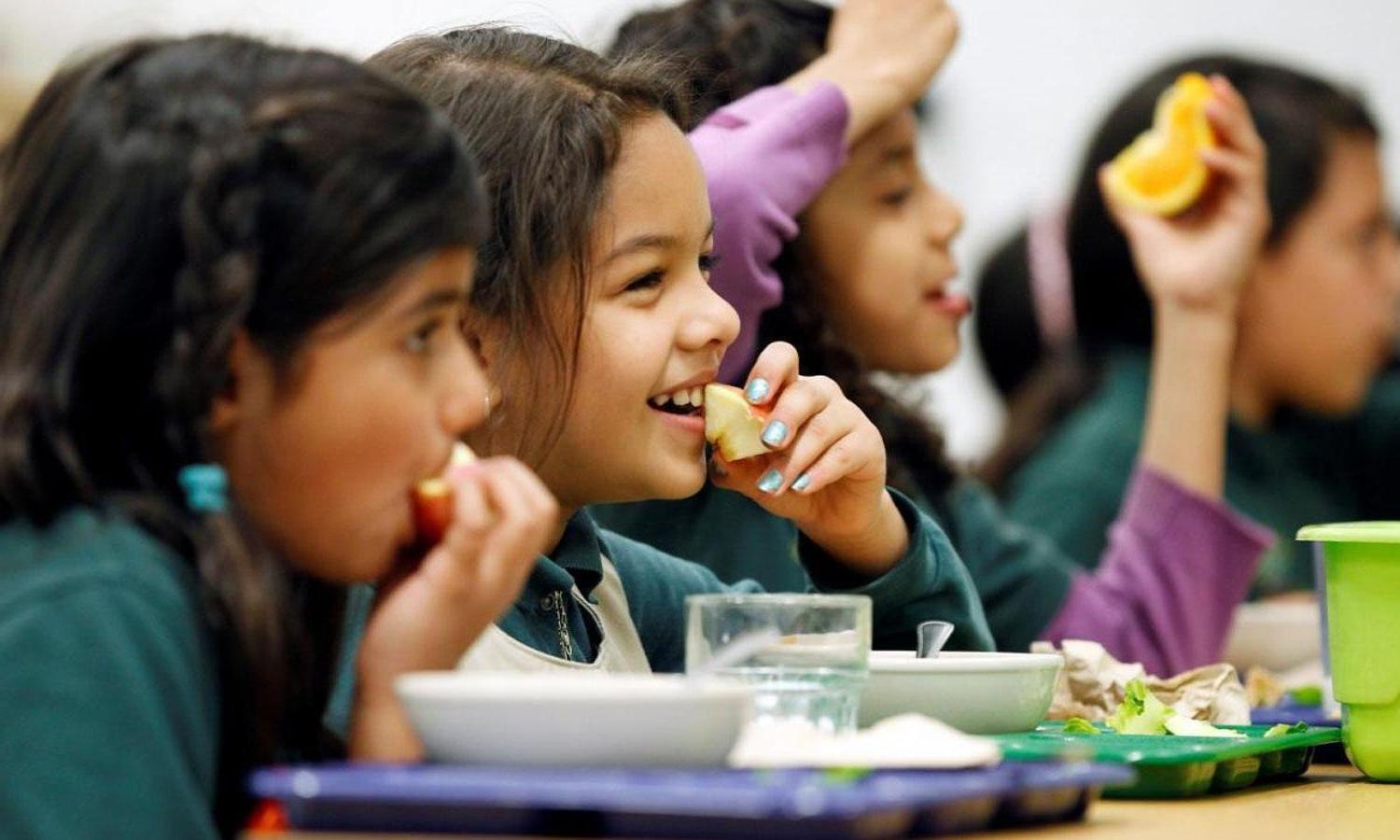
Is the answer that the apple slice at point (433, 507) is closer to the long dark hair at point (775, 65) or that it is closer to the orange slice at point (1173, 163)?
the long dark hair at point (775, 65)

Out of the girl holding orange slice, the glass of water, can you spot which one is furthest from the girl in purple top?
the glass of water

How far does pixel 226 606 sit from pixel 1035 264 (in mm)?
2868

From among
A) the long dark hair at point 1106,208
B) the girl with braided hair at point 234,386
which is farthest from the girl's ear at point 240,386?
the long dark hair at point 1106,208

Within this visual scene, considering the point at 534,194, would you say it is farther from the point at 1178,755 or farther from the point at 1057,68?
the point at 1057,68

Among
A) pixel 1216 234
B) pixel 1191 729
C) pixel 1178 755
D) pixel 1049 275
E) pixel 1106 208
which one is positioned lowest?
pixel 1049 275

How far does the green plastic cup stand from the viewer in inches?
51.1

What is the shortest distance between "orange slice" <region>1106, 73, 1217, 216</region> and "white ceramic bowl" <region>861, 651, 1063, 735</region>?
4.35 ft

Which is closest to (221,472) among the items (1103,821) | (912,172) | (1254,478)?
(1103,821)

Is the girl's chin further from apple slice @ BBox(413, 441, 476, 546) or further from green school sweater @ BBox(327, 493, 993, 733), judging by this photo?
apple slice @ BBox(413, 441, 476, 546)

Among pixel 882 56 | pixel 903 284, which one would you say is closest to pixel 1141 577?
pixel 903 284

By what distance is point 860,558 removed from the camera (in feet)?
5.29

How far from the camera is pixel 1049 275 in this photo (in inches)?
143

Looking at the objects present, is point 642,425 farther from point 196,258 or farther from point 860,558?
point 196,258

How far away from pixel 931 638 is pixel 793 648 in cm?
26
